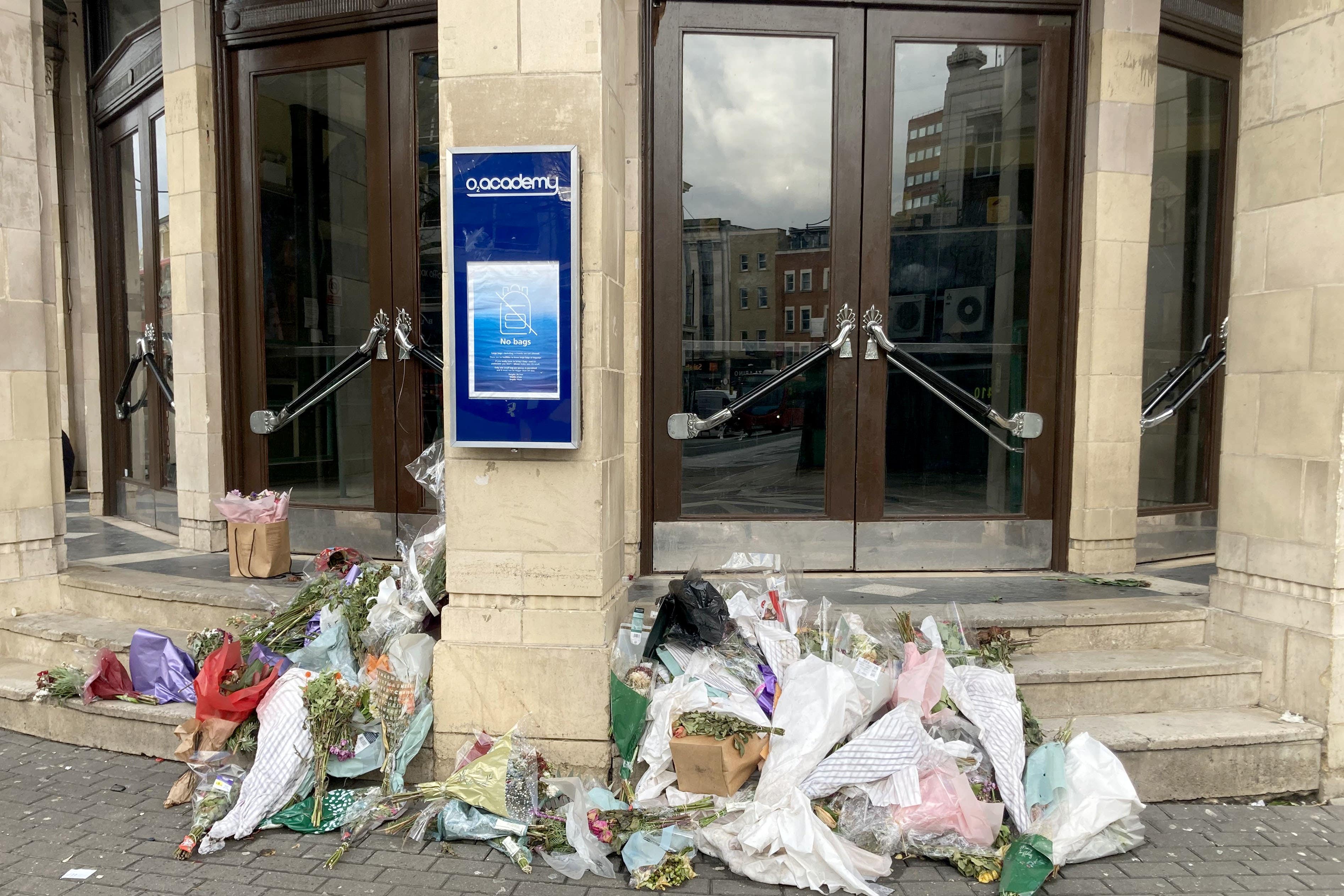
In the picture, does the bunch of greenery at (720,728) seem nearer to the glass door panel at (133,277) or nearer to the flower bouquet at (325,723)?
the flower bouquet at (325,723)

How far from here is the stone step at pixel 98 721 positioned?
450 centimetres

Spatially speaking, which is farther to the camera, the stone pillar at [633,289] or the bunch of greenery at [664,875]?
the stone pillar at [633,289]

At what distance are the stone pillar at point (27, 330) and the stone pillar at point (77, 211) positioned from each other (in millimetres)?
4203

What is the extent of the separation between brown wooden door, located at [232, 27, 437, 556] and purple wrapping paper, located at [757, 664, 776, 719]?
11.0 feet

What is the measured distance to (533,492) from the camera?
3.99m

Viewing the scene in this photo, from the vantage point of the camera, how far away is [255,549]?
5664 millimetres

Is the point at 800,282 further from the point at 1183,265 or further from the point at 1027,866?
the point at 1027,866

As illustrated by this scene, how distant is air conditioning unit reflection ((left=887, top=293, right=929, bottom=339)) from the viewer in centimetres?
593

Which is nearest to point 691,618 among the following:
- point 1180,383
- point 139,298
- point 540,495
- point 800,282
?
point 540,495

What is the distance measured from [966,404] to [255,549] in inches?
188

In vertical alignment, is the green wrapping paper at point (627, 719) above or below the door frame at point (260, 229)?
below

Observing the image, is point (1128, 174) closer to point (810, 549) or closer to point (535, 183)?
point (810, 549)

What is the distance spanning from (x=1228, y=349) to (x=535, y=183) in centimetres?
366

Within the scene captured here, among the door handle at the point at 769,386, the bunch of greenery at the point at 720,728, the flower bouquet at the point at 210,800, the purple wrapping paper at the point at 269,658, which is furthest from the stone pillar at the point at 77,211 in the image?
the bunch of greenery at the point at 720,728
